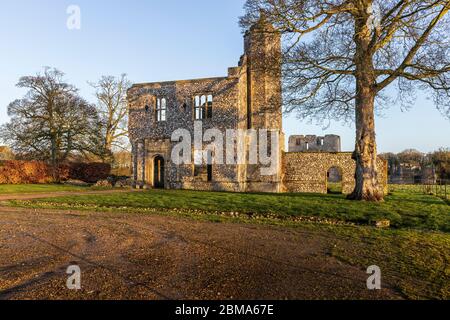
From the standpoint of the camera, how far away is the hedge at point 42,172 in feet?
90.7

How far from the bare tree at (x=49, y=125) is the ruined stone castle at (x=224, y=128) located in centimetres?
811

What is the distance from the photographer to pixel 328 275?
4.70m

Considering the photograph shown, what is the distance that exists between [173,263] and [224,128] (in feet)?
62.8

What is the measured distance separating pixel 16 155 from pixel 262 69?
85.4 feet

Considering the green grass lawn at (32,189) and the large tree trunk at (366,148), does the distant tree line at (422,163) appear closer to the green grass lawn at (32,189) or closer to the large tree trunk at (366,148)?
the large tree trunk at (366,148)

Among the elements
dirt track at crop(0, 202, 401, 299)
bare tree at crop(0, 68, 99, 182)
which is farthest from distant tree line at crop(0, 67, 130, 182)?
dirt track at crop(0, 202, 401, 299)

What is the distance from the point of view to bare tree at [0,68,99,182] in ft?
97.2

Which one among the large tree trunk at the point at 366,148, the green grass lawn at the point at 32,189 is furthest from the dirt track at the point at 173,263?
the green grass lawn at the point at 32,189

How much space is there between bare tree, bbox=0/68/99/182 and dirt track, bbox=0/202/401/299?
79.1 ft

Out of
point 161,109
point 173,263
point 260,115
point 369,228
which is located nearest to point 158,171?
point 161,109

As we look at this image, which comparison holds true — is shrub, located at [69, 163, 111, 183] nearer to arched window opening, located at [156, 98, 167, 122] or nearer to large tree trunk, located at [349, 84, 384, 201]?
arched window opening, located at [156, 98, 167, 122]

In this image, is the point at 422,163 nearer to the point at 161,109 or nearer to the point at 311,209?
the point at 161,109
